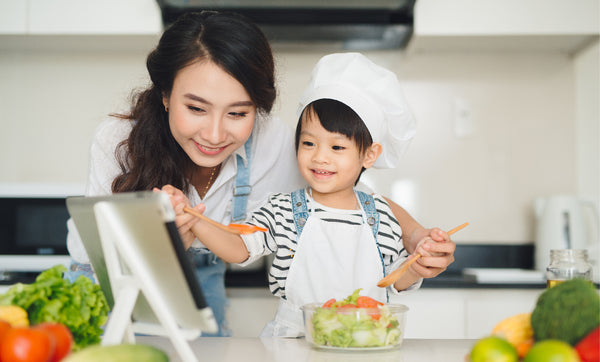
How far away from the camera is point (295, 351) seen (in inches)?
34.4

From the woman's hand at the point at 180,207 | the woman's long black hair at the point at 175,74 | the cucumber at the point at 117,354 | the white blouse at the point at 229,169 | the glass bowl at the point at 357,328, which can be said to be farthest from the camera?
the white blouse at the point at 229,169

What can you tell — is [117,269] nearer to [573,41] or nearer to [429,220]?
[429,220]

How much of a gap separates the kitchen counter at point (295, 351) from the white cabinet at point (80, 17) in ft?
4.51

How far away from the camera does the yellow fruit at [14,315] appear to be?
0.68 m

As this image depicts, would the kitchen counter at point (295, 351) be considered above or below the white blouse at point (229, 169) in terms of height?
below

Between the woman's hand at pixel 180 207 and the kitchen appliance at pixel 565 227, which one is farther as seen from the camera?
the kitchen appliance at pixel 565 227

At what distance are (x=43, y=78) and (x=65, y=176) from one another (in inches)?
17.4

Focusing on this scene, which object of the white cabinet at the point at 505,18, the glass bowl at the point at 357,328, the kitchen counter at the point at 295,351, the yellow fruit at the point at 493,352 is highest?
the white cabinet at the point at 505,18

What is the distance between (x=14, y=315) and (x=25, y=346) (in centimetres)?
13

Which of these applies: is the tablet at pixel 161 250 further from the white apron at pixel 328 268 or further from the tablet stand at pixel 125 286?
the white apron at pixel 328 268

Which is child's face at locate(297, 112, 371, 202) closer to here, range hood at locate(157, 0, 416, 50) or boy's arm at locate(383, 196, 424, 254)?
boy's arm at locate(383, 196, 424, 254)

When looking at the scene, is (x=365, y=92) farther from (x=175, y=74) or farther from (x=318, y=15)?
(x=318, y=15)

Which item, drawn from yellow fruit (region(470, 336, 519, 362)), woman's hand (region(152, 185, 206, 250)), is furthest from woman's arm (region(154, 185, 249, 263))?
yellow fruit (region(470, 336, 519, 362))

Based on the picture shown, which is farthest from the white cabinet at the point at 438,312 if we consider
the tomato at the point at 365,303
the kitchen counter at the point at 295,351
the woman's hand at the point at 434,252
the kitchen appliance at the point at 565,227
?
the tomato at the point at 365,303
